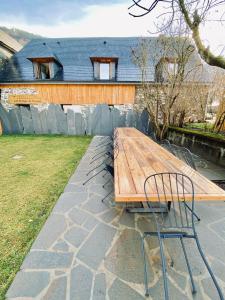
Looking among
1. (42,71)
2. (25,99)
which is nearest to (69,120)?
(25,99)

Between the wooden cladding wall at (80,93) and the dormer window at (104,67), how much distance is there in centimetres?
98

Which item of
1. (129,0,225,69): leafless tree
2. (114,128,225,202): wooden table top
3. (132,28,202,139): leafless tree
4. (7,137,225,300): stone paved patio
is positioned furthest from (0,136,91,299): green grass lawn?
(132,28,202,139): leafless tree

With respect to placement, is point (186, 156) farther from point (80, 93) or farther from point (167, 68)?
point (80, 93)

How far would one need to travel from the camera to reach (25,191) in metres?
3.52

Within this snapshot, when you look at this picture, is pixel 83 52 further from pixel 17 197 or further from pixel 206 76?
pixel 17 197

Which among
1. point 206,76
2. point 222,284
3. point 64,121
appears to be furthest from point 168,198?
point 206,76

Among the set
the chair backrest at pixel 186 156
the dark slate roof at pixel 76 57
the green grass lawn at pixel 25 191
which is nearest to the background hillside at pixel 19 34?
the dark slate roof at pixel 76 57

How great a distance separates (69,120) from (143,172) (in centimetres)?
782

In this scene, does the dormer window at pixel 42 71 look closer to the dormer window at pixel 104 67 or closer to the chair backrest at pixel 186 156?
the dormer window at pixel 104 67

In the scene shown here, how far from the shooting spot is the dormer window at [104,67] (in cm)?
1092

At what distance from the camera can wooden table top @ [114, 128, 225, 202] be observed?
6.13ft

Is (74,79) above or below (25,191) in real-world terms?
above

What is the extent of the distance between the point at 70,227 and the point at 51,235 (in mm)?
272

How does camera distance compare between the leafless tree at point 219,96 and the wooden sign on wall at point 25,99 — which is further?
the wooden sign on wall at point 25,99
